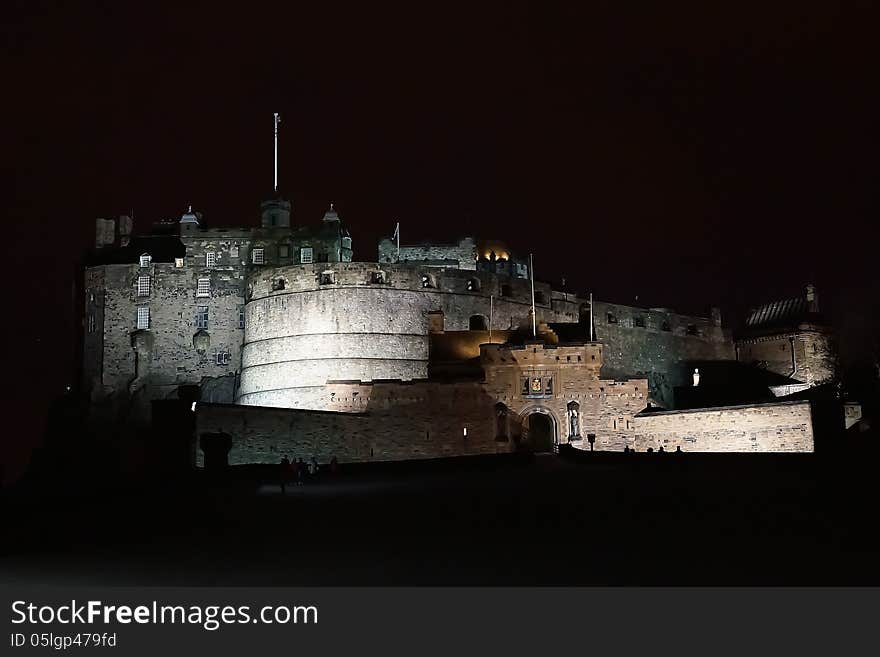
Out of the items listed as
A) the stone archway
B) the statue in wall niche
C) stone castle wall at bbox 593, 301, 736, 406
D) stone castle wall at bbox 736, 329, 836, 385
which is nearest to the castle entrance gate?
the stone archway

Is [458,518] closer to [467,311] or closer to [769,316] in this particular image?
[467,311]

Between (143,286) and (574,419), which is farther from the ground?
(143,286)

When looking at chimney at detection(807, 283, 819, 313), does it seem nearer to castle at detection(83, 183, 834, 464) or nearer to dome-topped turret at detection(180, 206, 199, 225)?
castle at detection(83, 183, 834, 464)

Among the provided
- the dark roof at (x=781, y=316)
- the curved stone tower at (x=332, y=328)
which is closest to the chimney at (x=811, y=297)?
the dark roof at (x=781, y=316)

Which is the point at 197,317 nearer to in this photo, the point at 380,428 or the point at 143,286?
the point at 143,286

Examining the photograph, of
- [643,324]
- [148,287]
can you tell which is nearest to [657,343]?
[643,324]

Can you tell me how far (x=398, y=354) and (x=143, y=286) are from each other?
1175 cm

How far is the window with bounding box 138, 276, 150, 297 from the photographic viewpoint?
47625 mm

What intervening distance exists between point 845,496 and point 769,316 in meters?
46.1

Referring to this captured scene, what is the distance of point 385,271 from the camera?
4434 centimetres

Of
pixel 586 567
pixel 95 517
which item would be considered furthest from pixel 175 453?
pixel 586 567

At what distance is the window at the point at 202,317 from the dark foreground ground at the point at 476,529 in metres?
26.3

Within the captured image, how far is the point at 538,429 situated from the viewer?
35.5m

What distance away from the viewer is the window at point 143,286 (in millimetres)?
47625
